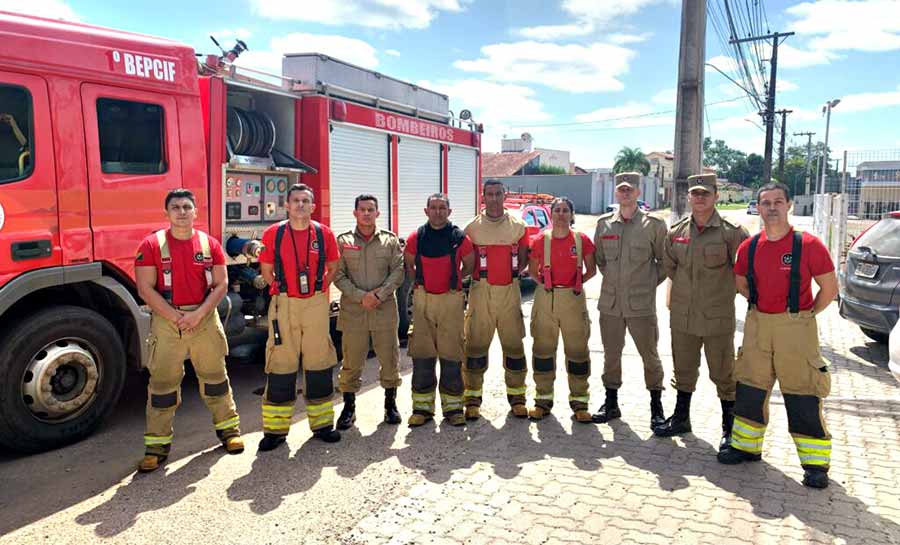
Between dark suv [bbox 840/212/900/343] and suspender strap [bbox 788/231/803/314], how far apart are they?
3234 mm

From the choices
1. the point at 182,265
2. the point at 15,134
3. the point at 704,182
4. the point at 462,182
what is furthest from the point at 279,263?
the point at 462,182

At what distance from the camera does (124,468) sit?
409 cm

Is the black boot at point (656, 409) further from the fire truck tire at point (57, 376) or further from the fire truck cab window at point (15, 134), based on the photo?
the fire truck cab window at point (15, 134)

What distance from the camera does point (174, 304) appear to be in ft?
13.4

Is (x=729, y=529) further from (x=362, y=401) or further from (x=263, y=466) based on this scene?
(x=362, y=401)

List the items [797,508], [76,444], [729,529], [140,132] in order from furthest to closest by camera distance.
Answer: [140,132] < [76,444] < [797,508] < [729,529]

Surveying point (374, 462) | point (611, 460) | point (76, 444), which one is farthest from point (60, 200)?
point (611, 460)

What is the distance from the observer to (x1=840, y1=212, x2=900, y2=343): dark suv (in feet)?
20.7

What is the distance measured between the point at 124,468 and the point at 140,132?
232 centimetres

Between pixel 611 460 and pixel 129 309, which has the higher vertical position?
pixel 129 309

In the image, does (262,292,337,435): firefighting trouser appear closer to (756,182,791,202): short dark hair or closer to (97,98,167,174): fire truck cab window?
(97,98,167,174): fire truck cab window

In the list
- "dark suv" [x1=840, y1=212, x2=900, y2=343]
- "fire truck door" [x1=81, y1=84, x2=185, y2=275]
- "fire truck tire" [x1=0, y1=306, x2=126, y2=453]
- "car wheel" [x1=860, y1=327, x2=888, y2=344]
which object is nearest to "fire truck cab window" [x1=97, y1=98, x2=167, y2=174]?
"fire truck door" [x1=81, y1=84, x2=185, y2=275]

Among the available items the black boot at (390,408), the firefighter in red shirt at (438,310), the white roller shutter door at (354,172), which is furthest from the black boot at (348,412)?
the white roller shutter door at (354,172)

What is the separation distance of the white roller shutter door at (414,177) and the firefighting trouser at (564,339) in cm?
308
